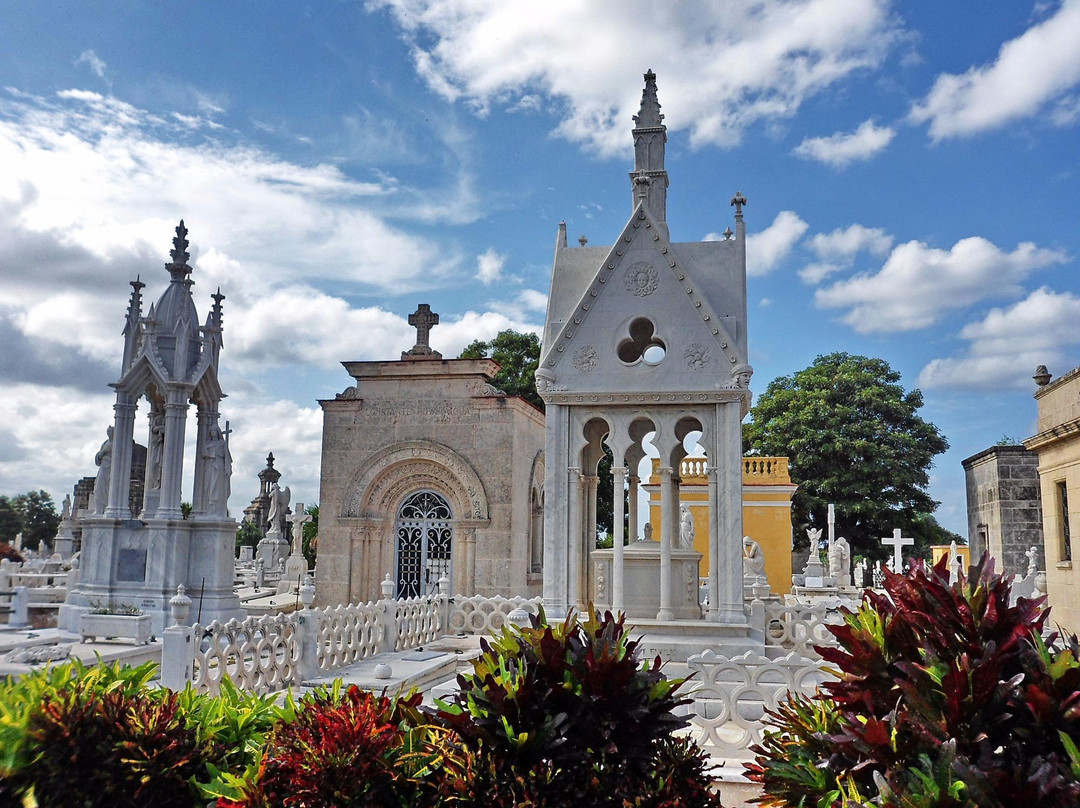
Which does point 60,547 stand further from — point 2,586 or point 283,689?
point 283,689

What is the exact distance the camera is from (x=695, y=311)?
10305 millimetres

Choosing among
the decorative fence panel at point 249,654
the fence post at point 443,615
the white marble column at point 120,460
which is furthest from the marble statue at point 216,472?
the decorative fence panel at point 249,654

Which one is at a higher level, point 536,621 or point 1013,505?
point 1013,505

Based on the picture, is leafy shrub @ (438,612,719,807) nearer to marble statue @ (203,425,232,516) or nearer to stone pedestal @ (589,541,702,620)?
stone pedestal @ (589,541,702,620)

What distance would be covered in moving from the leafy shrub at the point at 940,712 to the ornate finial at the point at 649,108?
8736 mm

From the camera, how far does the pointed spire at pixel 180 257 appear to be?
17.1 metres

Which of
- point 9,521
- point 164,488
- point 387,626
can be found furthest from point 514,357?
point 9,521

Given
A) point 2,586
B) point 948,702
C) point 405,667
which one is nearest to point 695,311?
point 405,667

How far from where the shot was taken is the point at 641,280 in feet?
34.7

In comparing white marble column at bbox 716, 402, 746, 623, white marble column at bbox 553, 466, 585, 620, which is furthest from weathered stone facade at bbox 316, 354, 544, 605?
white marble column at bbox 716, 402, 746, 623

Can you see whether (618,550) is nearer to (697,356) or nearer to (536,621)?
(697,356)

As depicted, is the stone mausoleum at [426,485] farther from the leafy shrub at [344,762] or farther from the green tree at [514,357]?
the leafy shrub at [344,762]

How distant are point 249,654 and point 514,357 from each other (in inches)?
919

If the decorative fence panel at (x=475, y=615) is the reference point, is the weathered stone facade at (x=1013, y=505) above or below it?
above
